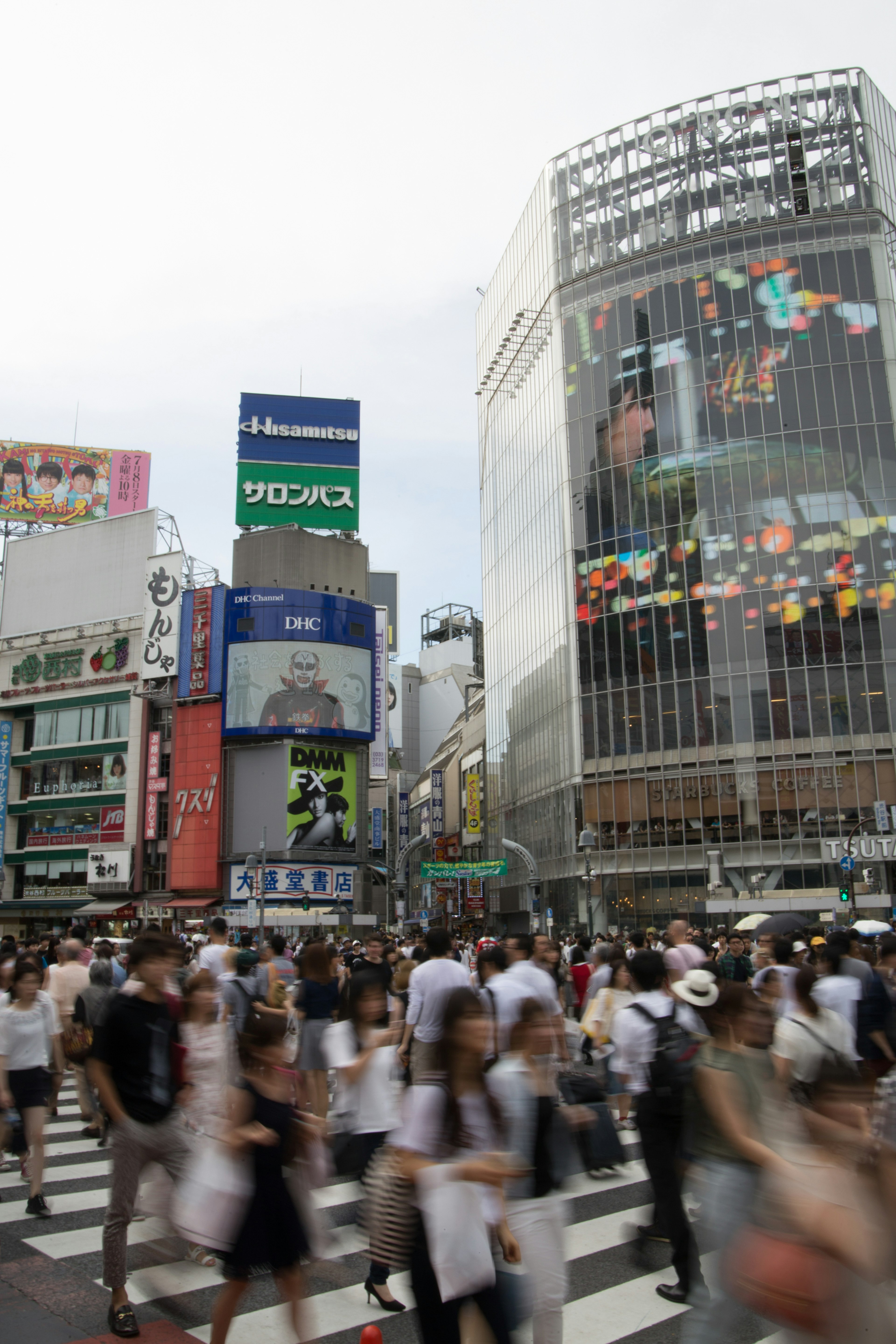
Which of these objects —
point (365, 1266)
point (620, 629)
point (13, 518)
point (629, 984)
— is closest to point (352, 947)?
point (629, 984)

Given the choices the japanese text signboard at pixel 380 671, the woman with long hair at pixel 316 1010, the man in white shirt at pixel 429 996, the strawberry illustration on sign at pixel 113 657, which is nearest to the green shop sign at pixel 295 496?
the japanese text signboard at pixel 380 671

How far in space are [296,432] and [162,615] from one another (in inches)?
561

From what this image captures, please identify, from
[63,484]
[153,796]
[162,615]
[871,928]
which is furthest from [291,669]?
[871,928]

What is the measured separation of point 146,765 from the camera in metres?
60.5

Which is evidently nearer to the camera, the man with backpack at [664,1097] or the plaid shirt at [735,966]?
the man with backpack at [664,1097]

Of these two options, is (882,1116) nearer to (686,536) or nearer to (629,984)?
(629,984)

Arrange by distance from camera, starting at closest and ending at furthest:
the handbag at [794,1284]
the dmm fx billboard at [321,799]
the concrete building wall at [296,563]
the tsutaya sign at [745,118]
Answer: the handbag at [794,1284] → the tsutaya sign at [745,118] → the dmm fx billboard at [321,799] → the concrete building wall at [296,563]

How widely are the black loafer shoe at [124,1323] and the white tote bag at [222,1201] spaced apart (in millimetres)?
1364

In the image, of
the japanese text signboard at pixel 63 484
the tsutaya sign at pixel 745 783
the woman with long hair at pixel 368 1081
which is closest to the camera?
the woman with long hair at pixel 368 1081

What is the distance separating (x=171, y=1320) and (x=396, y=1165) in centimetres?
274

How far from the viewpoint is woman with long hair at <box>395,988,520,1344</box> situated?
3928 mm

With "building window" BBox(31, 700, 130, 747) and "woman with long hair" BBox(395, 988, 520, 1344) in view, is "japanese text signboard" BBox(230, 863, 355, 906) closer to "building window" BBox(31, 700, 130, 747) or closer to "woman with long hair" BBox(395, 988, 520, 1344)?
"building window" BBox(31, 700, 130, 747)

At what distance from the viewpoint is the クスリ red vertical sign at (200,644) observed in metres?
58.8

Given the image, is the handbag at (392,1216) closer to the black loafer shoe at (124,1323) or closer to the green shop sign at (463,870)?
the black loafer shoe at (124,1323)
